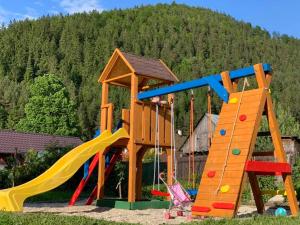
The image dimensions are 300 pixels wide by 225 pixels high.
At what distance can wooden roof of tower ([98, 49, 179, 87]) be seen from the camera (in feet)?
44.4

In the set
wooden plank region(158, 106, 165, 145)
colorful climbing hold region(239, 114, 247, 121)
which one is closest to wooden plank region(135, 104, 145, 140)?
wooden plank region(158, 106, 165, 145)

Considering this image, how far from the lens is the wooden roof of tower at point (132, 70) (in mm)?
13547

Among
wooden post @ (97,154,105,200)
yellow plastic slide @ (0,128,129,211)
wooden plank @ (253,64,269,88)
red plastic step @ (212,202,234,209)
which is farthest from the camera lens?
wooden post @ (97,154,105,200)

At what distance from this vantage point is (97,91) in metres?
→ 87.4

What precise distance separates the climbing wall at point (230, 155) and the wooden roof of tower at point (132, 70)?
4175mm

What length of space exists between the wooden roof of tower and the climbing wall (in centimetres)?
417

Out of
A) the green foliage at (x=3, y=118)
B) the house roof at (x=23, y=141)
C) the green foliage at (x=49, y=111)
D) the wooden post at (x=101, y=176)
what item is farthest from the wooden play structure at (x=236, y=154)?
the green foliage at (x=3, y=118)

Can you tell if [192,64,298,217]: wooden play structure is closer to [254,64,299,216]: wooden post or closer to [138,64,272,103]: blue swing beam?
[254,64,299,216]: wooden post

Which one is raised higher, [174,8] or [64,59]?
[174,8]

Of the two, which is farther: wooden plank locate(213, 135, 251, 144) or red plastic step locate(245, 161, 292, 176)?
wooden plank locate(213, 135, 251, 144)

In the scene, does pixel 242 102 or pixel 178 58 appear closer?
pixel 242 102

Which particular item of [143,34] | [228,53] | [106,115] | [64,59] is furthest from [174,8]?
[106,115]

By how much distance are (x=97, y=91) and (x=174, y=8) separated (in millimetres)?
61554

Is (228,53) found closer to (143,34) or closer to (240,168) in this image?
(143,34)
